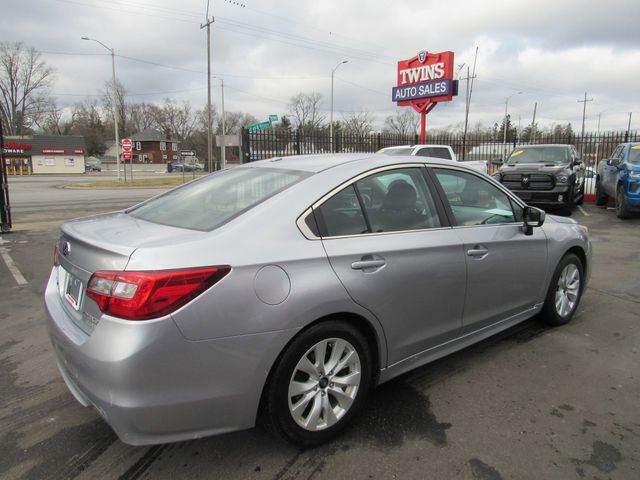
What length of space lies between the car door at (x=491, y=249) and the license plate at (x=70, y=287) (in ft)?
7.83

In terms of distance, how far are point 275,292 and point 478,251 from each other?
1.70m

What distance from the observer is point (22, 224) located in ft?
35.2

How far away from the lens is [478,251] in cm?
322

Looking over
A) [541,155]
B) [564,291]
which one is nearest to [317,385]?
[564,291]

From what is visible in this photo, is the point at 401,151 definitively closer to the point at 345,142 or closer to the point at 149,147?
the point at 345,142

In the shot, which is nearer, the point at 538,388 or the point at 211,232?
the point at 211,232

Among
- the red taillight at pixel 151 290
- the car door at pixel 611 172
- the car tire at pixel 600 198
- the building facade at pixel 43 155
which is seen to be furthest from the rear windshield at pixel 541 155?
the building facade at pixel 43 155

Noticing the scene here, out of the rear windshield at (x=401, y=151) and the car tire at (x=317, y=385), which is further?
the rear windshield at (x=401, y=151)

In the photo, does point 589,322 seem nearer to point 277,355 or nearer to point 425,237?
point 425,237

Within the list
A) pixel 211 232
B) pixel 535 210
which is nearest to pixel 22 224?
pixel 211 232

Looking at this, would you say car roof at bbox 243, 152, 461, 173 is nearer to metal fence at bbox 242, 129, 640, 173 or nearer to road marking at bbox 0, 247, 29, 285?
road marking at bbox 0, 247, 29, 285

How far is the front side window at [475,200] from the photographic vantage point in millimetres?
3338

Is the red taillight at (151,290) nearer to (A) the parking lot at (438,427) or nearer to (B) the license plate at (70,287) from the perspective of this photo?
(B) the license plate at (70,287)

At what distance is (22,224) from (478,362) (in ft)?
36.3
